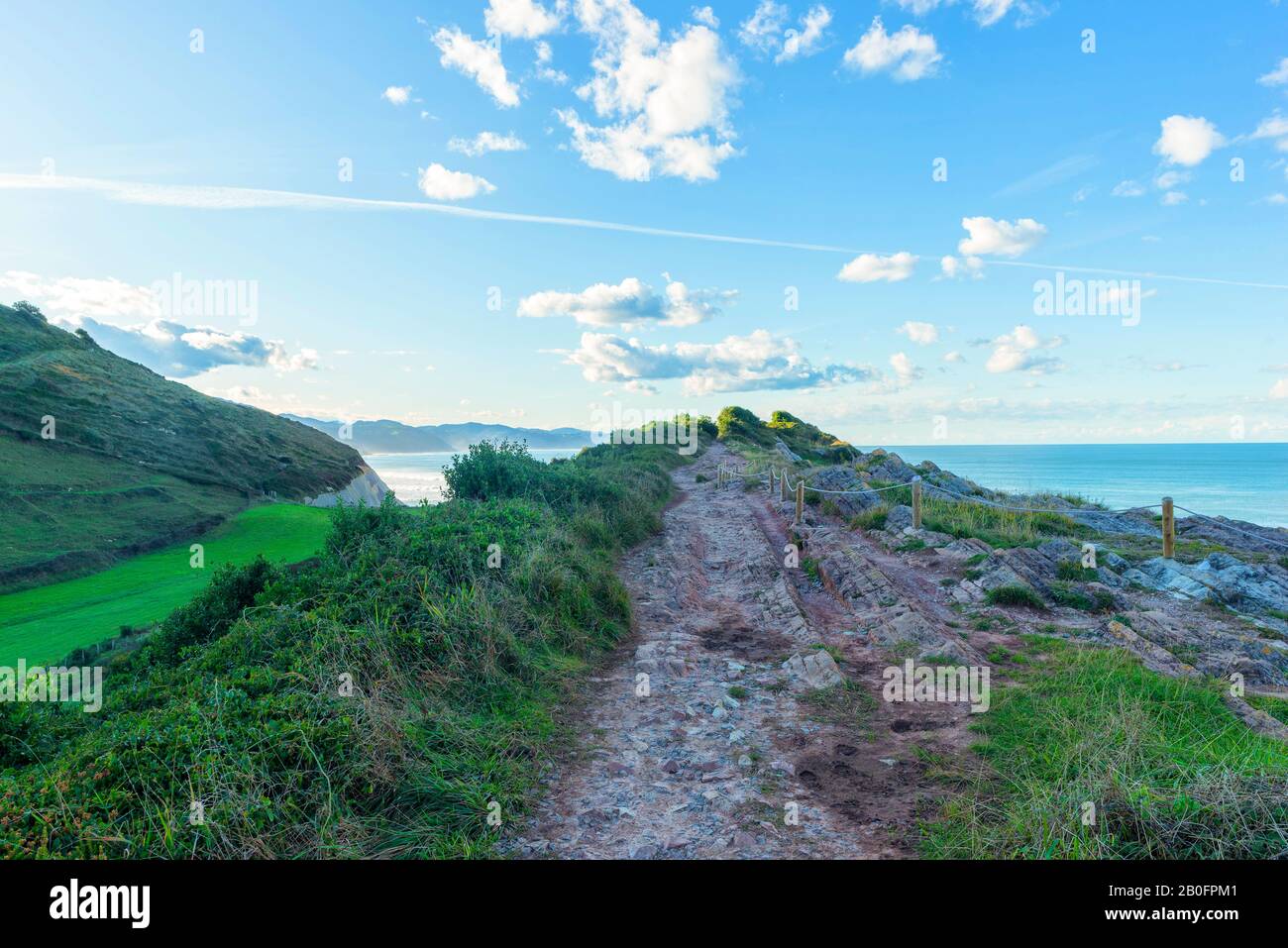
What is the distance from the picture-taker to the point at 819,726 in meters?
5.95

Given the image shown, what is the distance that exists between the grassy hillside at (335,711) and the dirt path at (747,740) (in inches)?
22.2

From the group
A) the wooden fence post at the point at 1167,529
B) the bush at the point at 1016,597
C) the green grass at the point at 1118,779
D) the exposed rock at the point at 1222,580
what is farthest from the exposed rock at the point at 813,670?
the wooden fence post at the point at 1167,529

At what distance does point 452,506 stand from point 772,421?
6860 centimetres

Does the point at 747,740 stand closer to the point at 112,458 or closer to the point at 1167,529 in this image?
the point at 1167,529

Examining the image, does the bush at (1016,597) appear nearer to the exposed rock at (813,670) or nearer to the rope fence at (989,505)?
the rope fence at (989,505)

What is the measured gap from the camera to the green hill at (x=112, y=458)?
10008 mm

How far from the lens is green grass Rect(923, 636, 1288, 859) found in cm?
319

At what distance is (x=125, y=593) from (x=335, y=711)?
7015mm

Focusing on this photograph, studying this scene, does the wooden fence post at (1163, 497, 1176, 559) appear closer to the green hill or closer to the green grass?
the green grass

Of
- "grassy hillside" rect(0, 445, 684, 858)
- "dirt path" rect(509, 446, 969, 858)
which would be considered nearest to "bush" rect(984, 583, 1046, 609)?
"dirt path" rect(509, 446, 969, 858)

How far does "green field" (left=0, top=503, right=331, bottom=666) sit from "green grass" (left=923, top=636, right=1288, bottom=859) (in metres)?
9.32

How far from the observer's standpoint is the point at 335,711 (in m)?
4.53

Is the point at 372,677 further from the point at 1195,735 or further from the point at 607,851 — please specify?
the point at 1195,735
